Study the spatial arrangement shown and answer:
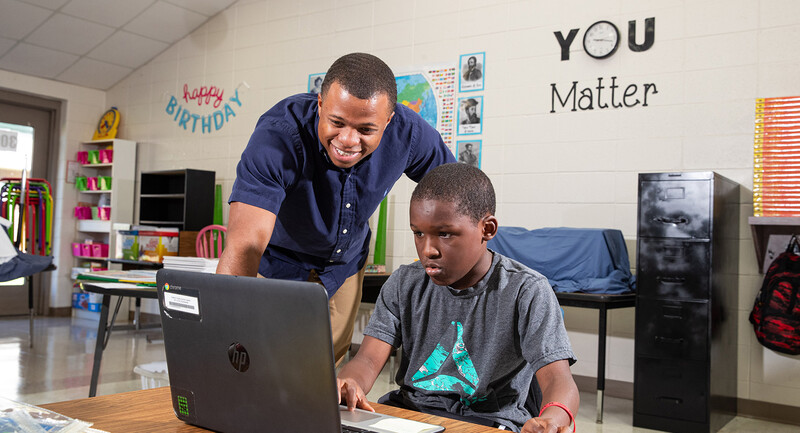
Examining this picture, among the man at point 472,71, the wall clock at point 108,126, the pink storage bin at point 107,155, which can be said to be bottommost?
the pink storage bin at point 107,155

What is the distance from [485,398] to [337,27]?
456cm

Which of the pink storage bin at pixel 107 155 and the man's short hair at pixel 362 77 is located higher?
the pink storage bin at pixel 107 155

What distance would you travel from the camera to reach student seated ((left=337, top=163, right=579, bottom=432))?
1.17 meters

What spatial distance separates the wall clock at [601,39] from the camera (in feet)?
13.0

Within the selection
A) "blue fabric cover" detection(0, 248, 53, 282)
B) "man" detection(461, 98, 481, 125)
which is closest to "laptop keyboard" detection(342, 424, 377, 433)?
"man" detection(461, 98, 481, 125)

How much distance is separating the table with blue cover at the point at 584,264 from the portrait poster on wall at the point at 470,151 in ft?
2.73

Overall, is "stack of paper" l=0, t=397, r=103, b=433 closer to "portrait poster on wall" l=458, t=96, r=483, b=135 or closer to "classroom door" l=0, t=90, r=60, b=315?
"portrait poster on wall" l=458, t=96, r=483, b=135

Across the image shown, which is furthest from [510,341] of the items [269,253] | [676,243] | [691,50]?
[691,50]

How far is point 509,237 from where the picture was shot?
384cm

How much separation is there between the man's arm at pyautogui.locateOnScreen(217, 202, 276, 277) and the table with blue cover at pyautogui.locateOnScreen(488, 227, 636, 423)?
2352 mm

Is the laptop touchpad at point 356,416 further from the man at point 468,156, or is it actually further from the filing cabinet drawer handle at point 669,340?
the man at point 468,156

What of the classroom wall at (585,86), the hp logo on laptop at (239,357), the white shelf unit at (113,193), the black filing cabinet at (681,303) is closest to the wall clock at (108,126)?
the white shelf unit at (113,193)

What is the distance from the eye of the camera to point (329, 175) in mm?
1590

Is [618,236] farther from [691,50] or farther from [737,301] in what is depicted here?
[691,50]
